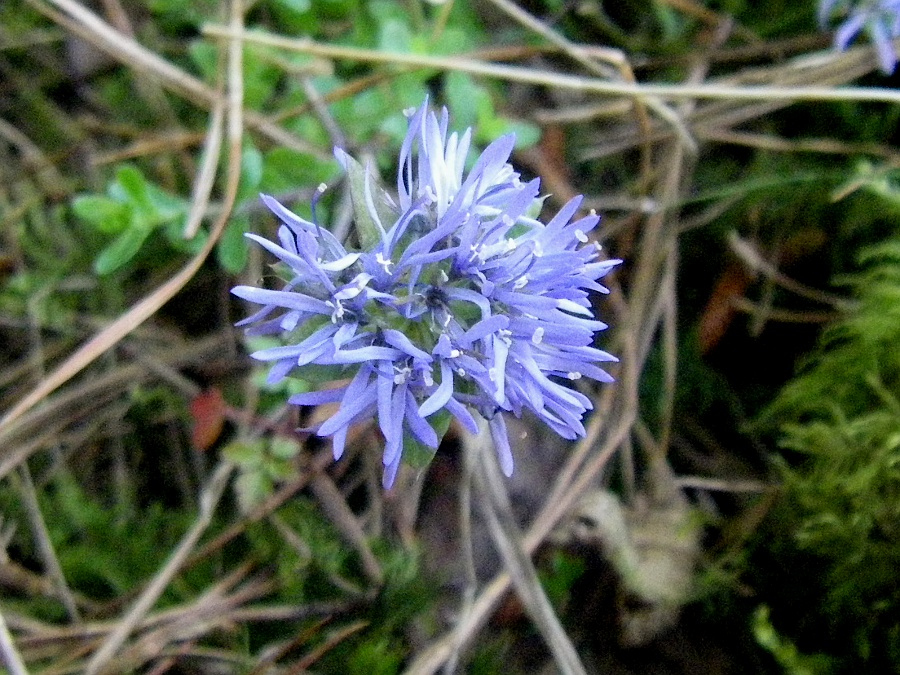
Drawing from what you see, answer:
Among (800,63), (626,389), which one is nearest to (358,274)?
(626,389)

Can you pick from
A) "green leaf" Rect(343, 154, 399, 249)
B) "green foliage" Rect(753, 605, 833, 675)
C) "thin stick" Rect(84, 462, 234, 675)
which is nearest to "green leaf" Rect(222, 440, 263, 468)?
"thin stick" Rect(84, 462, 234, 675)

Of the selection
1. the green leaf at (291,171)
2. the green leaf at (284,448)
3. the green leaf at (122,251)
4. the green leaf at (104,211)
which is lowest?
the green leaf at (284,448)

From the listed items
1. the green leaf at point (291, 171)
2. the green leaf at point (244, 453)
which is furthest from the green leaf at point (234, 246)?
the green leaf at point (244, 453)

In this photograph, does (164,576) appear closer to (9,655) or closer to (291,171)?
(9,655)

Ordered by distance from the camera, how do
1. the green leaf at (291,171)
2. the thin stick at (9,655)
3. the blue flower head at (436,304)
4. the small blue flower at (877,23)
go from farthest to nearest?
the small blue flower at (877,23) < the green leaf at (291,171) < the thin stick at (9,655) < the blue flower head at (436,304)

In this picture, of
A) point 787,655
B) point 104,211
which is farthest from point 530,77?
point 787,655

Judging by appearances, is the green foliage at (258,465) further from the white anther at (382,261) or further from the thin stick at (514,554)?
the white anther at (382,261)
